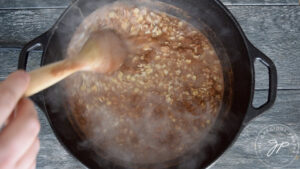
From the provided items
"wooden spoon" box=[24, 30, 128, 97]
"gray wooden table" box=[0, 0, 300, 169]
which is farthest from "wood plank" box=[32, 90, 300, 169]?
"wooden spoon" box=[24, 30, 128, 97]

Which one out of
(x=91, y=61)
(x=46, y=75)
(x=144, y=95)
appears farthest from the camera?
(x=144, y=95)

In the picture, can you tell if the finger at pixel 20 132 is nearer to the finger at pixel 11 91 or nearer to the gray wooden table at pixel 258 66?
the finger at pixel 11 91

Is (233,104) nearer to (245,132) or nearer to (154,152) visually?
(245,132)

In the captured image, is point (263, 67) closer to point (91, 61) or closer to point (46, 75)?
point (91, 61)

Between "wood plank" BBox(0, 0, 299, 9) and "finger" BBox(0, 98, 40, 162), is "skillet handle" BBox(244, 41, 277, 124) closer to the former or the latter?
"wood plank" BBox(0, 0, 299, 9)

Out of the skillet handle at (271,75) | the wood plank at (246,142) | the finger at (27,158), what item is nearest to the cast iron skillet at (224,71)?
the skillet handle at (271,75)

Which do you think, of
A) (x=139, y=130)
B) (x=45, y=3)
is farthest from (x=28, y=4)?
(x=139, y=130)

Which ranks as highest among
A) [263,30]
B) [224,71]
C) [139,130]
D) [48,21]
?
[263,30]
